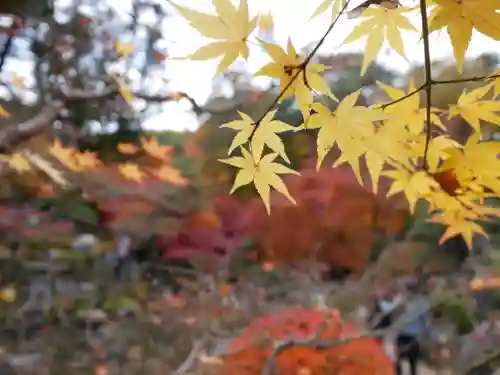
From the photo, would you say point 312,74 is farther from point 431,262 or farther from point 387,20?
point 431,262

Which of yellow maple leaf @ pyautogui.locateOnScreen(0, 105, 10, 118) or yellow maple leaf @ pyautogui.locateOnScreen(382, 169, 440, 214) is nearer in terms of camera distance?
yellow maple leaf @ pyautogui.locateOnScreen(382, 169, 440, 214)

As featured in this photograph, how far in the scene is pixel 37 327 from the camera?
110 centimetres

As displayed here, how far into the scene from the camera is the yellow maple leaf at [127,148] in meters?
1.08

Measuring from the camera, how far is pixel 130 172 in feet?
3.44

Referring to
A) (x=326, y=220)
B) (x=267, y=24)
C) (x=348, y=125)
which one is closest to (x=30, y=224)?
(x=326, y=220)

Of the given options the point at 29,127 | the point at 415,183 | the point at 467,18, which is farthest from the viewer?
the point at 29,127

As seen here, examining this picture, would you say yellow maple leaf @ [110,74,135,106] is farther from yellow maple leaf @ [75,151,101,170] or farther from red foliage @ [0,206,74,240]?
red foliage @ [0,206,74,240]

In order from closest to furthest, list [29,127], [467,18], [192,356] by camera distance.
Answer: [467,18], [29,127], [192,356]

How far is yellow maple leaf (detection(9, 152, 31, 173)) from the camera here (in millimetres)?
970

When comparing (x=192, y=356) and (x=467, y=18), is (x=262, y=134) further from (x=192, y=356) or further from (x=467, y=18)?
(x=192, y=356)

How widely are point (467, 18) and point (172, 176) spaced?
2.88ft

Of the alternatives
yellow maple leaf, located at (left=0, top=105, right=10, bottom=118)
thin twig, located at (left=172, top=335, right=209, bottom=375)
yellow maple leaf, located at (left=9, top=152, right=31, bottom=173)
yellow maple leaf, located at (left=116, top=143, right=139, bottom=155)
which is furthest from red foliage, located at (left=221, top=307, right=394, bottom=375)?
yellow maple leaf, located at (left=0, top=105, right=10, bottom=118)

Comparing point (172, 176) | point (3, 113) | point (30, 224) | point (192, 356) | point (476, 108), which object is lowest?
point (192, 356)

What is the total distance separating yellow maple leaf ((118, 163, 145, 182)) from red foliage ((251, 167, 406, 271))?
25 centimetres
